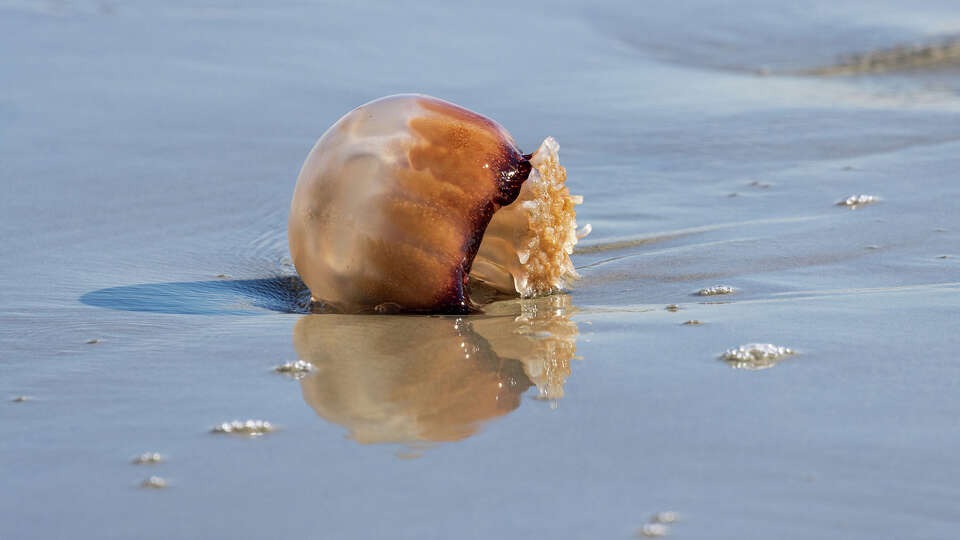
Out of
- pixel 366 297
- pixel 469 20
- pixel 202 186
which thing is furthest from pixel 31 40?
pixel 366 297

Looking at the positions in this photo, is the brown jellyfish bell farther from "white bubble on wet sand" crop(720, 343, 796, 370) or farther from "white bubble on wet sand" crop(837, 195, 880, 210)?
"white bubble on wet sand" crop(837, 195, 880, 210)

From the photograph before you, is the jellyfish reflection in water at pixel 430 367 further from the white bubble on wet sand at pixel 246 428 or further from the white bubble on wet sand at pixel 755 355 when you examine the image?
the white bubble on wet sand at pixel 755 355

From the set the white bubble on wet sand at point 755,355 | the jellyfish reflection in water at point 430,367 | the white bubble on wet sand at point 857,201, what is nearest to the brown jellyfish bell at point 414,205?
the jellyfish reflection in water at point 430,367

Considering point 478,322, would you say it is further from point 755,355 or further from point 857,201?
point 857,201

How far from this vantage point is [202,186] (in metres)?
4.58

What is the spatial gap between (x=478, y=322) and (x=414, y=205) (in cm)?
33

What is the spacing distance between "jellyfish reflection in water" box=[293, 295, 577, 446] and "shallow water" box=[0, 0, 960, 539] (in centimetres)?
1

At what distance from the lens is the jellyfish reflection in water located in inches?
81.6

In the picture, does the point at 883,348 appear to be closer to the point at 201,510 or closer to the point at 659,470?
the point at 659,470

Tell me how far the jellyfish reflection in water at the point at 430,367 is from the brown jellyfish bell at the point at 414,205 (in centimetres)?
10

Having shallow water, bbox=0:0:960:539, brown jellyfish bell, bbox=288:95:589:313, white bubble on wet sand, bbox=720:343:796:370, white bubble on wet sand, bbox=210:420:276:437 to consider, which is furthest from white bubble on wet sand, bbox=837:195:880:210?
white bubble on wet sand, bbox=210:420:276:437

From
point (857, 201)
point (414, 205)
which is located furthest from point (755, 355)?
point (857, 201)

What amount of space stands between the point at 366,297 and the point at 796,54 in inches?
242

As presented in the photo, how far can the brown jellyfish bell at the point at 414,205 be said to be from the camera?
8.95 ft
